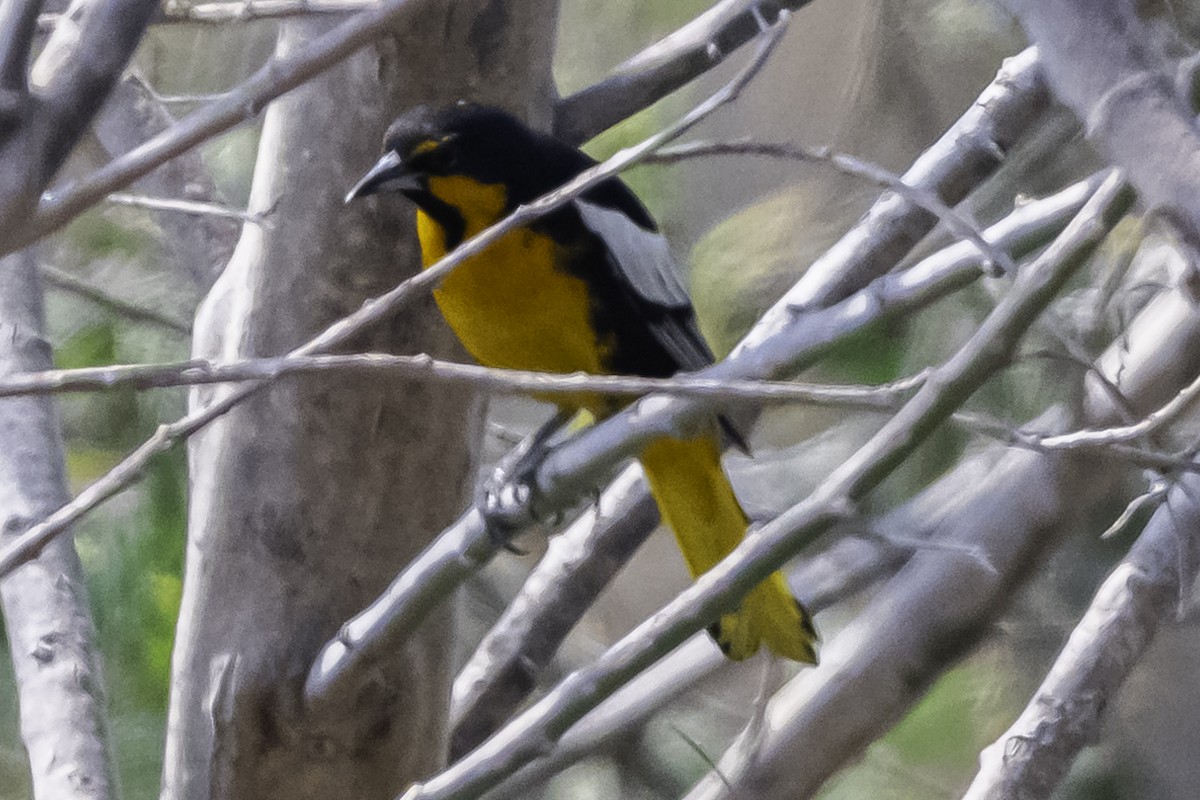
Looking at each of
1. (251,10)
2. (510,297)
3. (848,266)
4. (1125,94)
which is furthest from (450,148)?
(1125,94)

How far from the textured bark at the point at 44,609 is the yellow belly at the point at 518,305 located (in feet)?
1.46

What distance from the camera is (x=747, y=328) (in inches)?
81.5

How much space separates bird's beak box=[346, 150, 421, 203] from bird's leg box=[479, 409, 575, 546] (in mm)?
307

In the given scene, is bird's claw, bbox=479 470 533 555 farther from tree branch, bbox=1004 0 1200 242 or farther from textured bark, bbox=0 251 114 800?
tree branch, bbox=1004 0 1200 242

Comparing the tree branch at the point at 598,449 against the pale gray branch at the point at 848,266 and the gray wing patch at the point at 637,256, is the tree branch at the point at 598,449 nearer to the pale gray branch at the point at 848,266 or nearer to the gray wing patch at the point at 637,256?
the pale gray branch at the point at 848,266

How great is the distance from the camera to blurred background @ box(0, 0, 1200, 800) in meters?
1.96

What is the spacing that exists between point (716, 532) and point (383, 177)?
52 centimetres

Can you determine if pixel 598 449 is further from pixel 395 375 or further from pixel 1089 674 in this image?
pixel 1089 674

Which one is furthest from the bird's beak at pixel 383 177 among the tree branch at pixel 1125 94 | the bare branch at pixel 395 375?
the tree branch at pixel 1125 94

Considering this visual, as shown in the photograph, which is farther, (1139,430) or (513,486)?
(513,486)

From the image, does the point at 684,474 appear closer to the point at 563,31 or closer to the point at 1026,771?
the point at 1026,771

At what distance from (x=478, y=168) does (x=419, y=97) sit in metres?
0.11

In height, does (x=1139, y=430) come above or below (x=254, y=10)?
below

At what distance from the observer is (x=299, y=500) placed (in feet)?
4.30
